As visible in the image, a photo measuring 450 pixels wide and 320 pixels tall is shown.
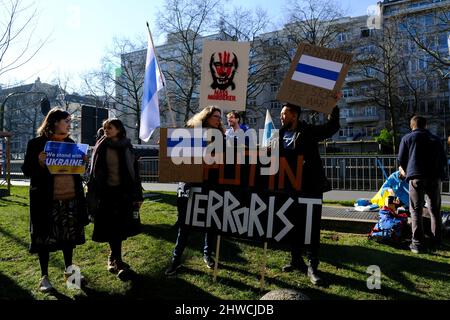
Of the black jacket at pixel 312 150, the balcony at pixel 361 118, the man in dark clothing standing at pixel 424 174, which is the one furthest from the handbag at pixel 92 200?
the balcony at pixel 361 118

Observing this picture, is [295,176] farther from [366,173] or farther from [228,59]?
[366,173]

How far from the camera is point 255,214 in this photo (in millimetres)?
3941

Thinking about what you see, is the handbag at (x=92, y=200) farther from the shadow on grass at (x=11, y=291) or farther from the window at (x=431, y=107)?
the window at (x=431, y=107)

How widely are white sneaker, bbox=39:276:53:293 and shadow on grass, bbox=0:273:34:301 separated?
0.12 m

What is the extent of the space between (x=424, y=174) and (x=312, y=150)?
2.31 meters

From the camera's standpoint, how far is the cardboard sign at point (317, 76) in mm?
3918

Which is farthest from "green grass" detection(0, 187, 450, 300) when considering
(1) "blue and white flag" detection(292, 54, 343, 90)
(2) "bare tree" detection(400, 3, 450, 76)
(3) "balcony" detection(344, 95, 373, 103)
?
(3) "balcony" detection(344, 95, 373, 103)

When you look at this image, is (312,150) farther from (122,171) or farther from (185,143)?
(122,171)

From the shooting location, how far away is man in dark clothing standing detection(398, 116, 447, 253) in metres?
5.48

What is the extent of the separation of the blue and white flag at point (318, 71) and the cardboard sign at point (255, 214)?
1.18m

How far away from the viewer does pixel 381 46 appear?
→ 1064 inches

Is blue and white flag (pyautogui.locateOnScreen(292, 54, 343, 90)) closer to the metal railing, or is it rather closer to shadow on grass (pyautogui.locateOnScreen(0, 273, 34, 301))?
shadow on grass (pyautogui.locateOnScreen(0, 273, 34, 301))
